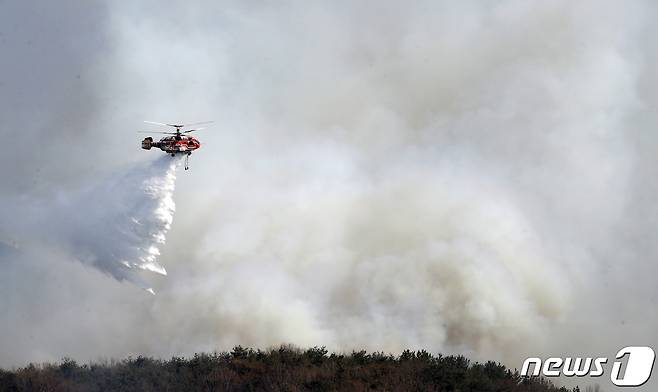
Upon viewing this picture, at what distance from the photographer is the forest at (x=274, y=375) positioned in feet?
170

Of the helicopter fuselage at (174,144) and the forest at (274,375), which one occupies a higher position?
the helicopter fuselage at (174,144)

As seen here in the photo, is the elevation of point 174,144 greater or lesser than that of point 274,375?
greater

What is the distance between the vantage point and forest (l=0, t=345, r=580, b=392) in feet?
170

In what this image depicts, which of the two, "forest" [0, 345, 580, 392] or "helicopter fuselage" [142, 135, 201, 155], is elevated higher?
"helicopter fuselage" [142, 135, 201, 155]

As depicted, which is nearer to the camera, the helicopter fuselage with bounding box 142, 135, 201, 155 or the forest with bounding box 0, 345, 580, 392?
the forest with bounding box 0, 345, 580, 392

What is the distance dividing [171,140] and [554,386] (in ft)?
121

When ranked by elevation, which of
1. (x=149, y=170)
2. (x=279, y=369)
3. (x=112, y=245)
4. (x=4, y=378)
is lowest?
(x=4, y=378)

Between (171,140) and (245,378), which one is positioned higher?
(171,140)

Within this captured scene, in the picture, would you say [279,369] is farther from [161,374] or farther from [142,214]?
[142,214]

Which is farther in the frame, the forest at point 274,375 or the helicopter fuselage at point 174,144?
the helicopter fuselage at point 174,144

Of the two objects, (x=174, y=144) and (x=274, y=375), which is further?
(x=174, y=144)

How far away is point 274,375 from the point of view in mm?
53500

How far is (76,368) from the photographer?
57.2m

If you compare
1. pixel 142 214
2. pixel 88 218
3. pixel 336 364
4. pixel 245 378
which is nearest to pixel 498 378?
pixel 336 364
